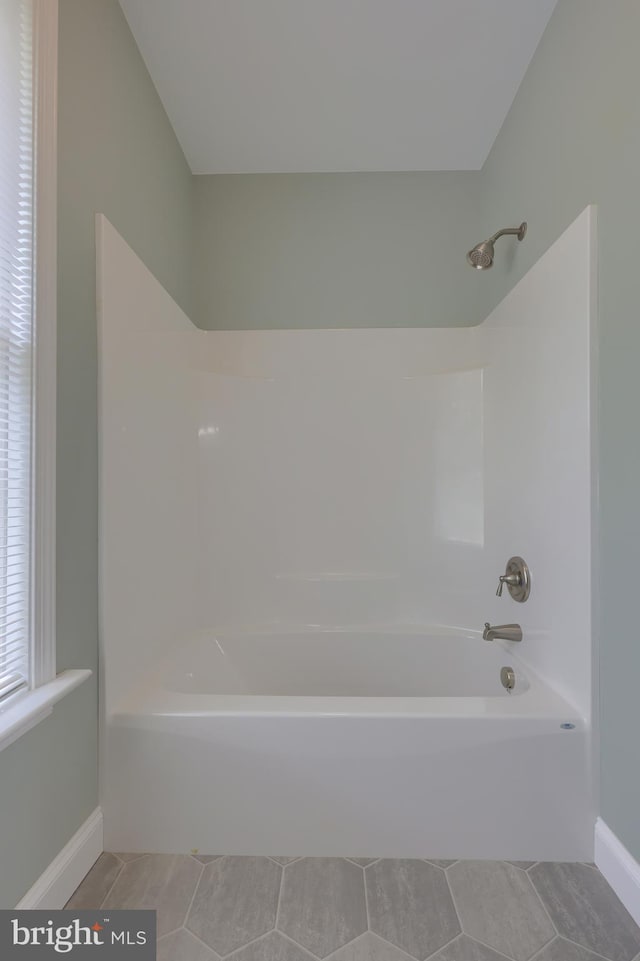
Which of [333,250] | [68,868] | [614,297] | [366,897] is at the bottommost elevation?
[366,897]

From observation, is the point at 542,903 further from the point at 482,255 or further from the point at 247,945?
the point at 482,255

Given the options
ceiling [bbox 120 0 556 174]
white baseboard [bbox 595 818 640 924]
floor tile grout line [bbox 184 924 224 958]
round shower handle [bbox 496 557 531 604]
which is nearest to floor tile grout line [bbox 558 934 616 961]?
white baseboard [bbox 595 818 640 924]

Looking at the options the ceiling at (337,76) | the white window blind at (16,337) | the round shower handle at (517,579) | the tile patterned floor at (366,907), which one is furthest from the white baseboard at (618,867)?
the ceiling at (337,76)

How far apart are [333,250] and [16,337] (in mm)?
1680

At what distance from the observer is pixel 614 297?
1.21 meters

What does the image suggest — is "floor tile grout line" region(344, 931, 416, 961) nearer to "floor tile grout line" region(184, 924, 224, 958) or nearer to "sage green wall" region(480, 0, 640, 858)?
"floor tile grout line" region(184, 924, 224, 958)

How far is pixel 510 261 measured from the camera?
191 cm

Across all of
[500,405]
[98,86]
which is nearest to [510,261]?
[500,405]

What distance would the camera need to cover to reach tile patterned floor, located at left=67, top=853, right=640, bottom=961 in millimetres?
1041

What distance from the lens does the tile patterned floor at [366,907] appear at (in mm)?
1041

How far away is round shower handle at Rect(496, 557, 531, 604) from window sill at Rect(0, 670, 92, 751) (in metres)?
1.43

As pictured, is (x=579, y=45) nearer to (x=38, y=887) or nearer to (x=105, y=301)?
(x=105, y=301)

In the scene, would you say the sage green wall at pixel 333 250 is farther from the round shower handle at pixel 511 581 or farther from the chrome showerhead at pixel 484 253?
the round shower handle at pixel 511 581

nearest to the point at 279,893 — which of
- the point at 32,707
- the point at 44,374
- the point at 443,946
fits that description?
the point at 443,946
